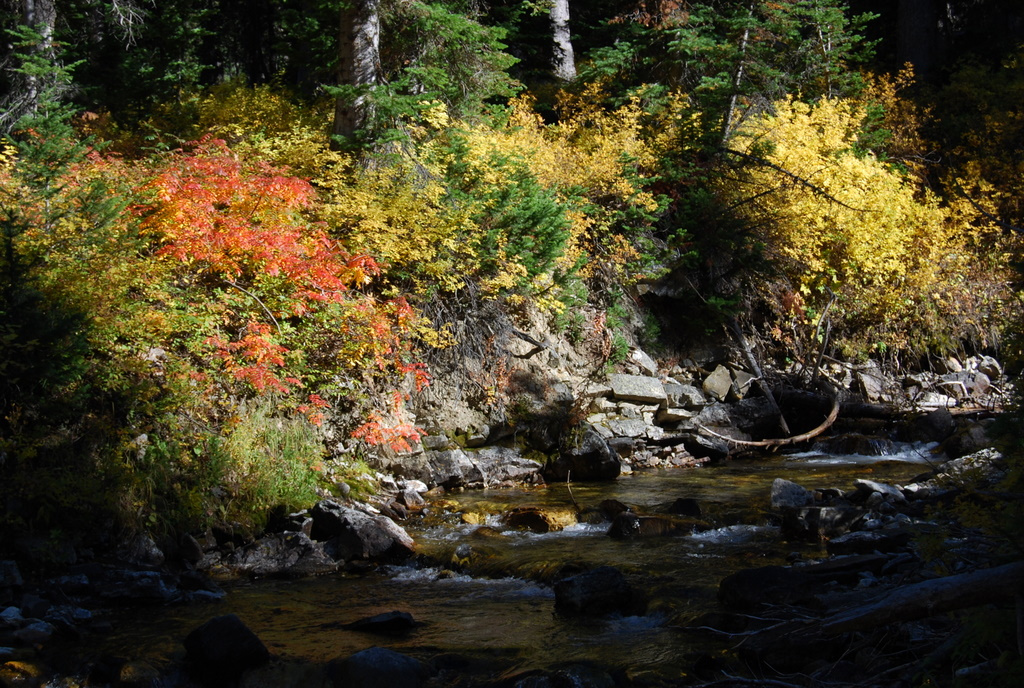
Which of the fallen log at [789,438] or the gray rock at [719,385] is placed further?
the gray rock at [719,385]

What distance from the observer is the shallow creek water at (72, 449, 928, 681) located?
18.6 ft

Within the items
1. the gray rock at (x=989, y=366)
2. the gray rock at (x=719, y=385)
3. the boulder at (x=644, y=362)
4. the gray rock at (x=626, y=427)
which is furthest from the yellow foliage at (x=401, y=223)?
the gray rock at (x=989, y=366)

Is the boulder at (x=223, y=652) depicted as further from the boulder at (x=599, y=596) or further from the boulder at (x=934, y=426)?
the boulder at (x=934, y=426)

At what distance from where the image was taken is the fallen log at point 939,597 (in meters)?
3.27

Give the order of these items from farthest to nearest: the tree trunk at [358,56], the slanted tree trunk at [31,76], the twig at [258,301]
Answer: the tree trunk at [358,56]
the slanted tree trunk at [31,76]
the twig at [258,301]

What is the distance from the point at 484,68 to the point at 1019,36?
15.5 metres

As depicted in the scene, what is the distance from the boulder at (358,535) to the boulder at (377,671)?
9.17 ft

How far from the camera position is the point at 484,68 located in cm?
1541

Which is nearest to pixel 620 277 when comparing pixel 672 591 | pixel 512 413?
pixel 512 413

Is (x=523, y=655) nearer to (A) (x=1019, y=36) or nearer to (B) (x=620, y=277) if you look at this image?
(B) (x=620, y=277)

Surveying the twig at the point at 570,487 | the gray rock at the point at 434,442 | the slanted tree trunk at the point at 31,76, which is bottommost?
the twig at the point at 570,487

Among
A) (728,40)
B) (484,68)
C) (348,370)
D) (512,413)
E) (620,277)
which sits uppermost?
(728,40)

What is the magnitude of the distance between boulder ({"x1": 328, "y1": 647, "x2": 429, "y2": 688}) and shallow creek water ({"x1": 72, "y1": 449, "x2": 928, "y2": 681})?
1.36ft

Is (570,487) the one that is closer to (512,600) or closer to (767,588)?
(512,600)
